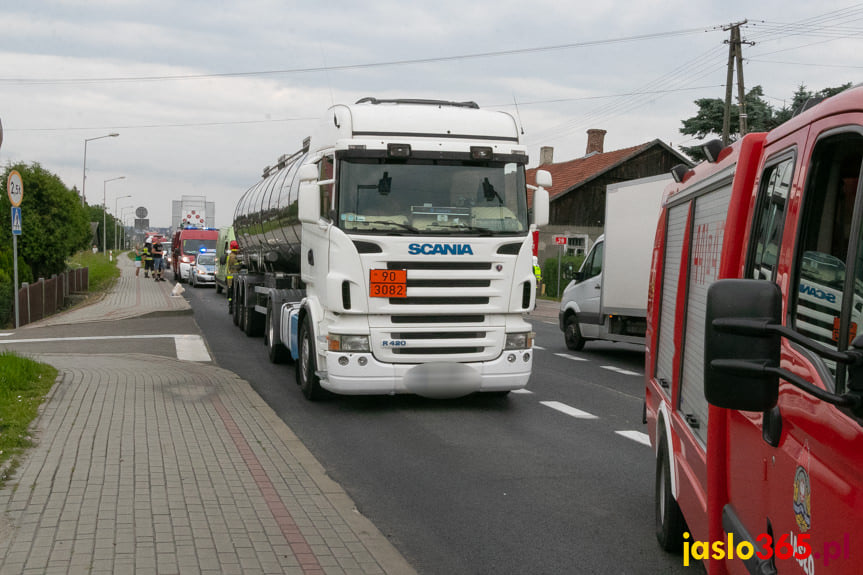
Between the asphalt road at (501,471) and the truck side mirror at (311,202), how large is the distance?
2.14 metres

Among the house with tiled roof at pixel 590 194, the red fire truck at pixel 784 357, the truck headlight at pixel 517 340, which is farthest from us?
the house with tiled roof at pixel 590 194

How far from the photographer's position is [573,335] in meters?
17.6

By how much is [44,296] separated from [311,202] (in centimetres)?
1640

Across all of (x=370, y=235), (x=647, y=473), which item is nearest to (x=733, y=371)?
(x=647, y=473)

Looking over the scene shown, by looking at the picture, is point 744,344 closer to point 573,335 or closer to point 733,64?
point 573,335

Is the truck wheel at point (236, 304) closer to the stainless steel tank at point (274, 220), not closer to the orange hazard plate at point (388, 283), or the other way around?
the stainless steel tank at point (274, 220)

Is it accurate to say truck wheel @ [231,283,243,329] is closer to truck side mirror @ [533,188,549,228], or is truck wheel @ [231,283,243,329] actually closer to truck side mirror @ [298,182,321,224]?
truck side mirror @ [298,182,321,224]

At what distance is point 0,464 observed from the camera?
21.9 ft

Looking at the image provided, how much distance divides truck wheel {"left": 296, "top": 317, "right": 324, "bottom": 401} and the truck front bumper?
59 cm

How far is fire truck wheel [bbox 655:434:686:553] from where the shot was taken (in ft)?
17.3

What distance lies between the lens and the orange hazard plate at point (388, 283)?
9.60 metres

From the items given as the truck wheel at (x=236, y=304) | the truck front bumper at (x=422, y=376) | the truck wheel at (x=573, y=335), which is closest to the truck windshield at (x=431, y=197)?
the truck front bumper at (x=422, y=376)

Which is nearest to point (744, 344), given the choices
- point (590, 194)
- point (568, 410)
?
point (568, 410)

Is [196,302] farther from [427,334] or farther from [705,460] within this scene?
[705,460]
